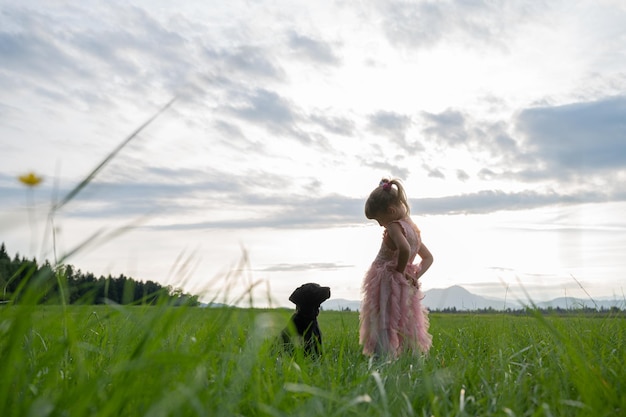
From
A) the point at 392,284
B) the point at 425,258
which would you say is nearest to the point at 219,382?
the point at 392,284

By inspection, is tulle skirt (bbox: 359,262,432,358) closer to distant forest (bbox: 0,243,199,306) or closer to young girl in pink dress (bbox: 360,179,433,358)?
young girl in pink dress (bbox: 360,179,433,358)

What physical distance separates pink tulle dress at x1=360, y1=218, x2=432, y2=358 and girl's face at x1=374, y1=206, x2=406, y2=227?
0.29 ft

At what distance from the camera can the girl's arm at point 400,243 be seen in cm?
643

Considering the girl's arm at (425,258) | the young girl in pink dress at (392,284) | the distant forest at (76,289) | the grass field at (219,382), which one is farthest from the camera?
the girl's arm at (425,258)

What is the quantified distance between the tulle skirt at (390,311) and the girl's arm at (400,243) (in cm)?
19

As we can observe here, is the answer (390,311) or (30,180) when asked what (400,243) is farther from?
(30,180)

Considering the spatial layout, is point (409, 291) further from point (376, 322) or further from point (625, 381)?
point (625, 381)

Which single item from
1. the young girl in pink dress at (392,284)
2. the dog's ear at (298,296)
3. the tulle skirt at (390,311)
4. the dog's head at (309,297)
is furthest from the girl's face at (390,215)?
the dog's ear at (298,296)

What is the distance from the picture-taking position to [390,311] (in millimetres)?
6668

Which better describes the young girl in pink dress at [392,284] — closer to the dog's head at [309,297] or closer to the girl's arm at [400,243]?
the girl's arm at [400,243]

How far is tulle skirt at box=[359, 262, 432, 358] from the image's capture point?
661cm

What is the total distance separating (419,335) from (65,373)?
451cm

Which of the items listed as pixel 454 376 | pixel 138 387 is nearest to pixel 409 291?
pixel 454 376

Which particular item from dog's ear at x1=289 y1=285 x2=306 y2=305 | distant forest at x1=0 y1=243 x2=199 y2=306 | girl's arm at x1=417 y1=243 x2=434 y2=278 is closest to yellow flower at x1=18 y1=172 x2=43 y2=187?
distant forest at x1=0 y1=243 x2=199 y2=306
